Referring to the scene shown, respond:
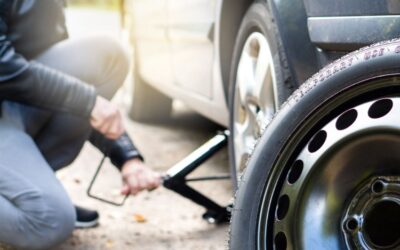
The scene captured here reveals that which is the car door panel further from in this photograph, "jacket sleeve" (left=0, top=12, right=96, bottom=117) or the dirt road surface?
"jacket sleeve" (left=0, top=12, right=96, bottom=117)

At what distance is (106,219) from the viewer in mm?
2607

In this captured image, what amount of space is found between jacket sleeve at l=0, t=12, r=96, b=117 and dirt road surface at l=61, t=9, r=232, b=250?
0.52m

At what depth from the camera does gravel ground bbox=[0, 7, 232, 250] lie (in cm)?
235

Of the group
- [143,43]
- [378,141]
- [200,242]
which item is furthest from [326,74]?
[143,43]

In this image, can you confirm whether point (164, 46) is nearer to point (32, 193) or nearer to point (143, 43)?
point (143, 43)

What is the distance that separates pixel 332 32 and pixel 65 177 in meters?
2.14

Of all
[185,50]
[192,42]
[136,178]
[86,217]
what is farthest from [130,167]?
[185,50]

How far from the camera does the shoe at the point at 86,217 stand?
249 centimetres

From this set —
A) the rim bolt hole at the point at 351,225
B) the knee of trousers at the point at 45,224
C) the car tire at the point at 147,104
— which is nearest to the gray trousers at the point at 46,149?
the knee of trousers at the point at 45,224

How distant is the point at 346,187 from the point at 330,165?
0.06 meters

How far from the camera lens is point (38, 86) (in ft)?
6.56

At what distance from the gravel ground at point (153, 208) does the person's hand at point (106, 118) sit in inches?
19.0

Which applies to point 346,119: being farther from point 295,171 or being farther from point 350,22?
point 350,22

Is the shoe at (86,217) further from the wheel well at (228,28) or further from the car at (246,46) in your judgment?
the wheel well at (228,28)
